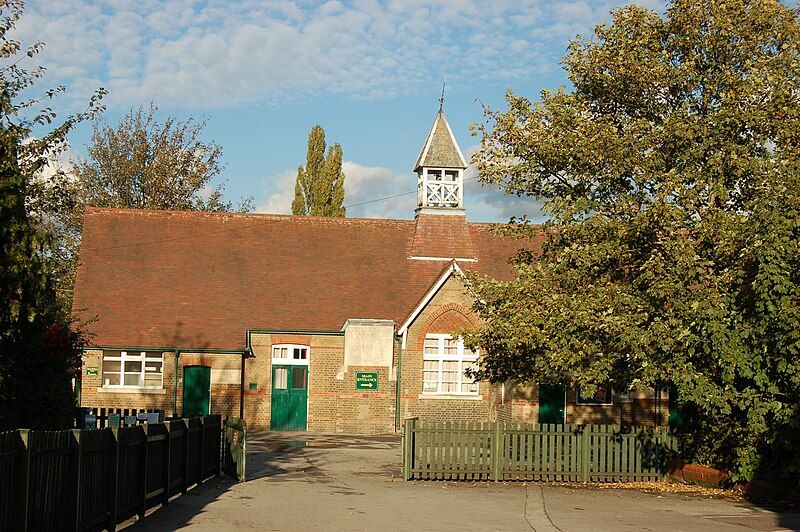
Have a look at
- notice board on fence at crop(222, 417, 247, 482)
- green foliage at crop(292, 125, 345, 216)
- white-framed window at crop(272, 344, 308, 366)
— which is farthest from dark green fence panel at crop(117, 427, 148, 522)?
green foliage at crop(292, 125, 345, 216)

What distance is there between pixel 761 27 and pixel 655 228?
4.82m

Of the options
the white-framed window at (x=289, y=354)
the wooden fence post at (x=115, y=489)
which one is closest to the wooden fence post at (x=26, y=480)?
the wooden fence post at (x=115, y=489)

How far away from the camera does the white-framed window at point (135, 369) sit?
113 ft

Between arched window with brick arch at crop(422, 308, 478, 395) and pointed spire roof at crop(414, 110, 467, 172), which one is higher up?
pointed spire roof at crop(414, 110, 467, 172)

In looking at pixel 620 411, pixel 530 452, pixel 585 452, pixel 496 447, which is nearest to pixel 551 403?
pixel 620 411

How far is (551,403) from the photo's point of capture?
34094 millimetres

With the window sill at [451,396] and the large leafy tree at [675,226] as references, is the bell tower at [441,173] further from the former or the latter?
the large leafy tree at [675,226]

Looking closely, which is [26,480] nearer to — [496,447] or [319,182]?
[496,447]

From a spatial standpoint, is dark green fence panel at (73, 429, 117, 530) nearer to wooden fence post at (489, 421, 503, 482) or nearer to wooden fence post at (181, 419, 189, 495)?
wooden fence post at (181, 419, 189, 495)

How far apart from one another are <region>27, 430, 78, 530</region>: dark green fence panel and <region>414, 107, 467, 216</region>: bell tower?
29.2m

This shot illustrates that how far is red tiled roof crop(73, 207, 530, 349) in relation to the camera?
115 ft

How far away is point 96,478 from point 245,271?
26.0m

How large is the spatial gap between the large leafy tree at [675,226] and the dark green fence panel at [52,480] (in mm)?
10897

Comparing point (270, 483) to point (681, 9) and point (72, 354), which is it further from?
point (681, 9)
